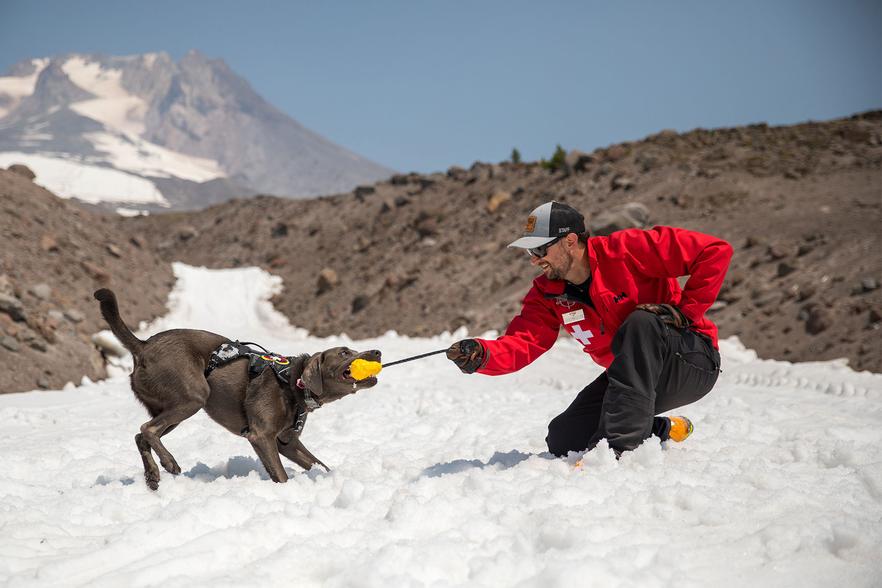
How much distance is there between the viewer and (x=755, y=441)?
4.84 m

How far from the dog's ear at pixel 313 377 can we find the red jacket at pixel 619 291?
1.06m

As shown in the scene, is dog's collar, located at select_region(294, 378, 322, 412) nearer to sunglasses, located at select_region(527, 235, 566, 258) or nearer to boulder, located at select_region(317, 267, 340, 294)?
sunglasses, located at select_region(527, 235, 566, 258)

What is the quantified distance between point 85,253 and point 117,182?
132m

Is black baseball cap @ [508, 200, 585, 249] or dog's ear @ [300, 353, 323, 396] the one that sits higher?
black baseball cap @ [508, 200, 585, 249]

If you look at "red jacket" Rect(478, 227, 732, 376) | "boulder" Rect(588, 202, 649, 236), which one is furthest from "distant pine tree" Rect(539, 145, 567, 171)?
"red jacket" Rect(478, 227, 732, 376)

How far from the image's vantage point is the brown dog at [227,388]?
4.35m

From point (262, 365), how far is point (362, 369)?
84 cm

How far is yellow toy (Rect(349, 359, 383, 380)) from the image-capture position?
414 cm

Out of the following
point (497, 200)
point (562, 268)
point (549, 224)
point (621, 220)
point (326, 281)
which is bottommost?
point (326, 281)

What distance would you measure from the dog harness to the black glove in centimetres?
102

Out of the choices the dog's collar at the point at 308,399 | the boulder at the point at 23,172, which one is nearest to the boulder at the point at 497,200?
the boulder at the point at 23,172

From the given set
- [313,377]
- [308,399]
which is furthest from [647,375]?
[308,399]

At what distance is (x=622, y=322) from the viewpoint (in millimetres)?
4168

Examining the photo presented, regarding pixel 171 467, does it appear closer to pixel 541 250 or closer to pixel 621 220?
pixel 541 250
